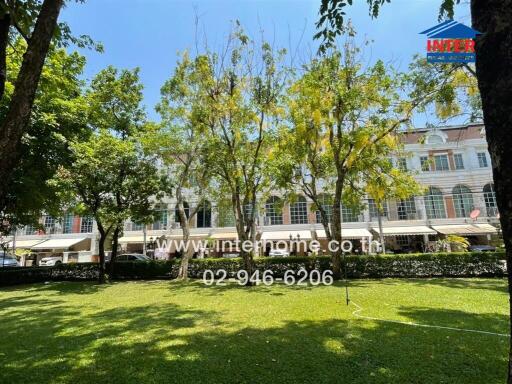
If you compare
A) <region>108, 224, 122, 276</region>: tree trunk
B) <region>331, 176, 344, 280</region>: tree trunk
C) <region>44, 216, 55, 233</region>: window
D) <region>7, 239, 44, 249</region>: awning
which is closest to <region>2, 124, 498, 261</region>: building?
<region>44, 216, 55, 233</region>: window

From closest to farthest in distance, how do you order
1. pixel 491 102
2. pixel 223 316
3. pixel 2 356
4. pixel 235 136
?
pixel 491 102, pixel 2 356, pixel 223 316, pixel 235 136

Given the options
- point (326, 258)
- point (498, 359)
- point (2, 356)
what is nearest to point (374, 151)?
point (326, 258)

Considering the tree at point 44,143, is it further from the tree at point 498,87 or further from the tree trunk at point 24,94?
the tree at point 498,87

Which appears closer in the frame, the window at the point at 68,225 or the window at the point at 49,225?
the window at the point at 68,225

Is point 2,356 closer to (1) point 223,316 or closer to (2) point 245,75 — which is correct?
(1) point 223,316

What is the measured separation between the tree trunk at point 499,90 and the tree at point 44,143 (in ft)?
35.5

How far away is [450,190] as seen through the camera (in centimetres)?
2741

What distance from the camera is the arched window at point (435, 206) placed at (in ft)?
89.1

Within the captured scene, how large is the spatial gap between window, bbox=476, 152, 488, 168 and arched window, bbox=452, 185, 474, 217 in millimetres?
2277

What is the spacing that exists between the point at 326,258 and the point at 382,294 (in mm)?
5295

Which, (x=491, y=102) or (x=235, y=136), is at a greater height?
(x=235, y=136)

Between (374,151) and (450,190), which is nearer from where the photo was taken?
(374,151)

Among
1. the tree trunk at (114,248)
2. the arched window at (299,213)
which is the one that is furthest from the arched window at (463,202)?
the tree trunk at (114,248)

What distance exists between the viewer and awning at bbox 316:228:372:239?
25.6 metres
